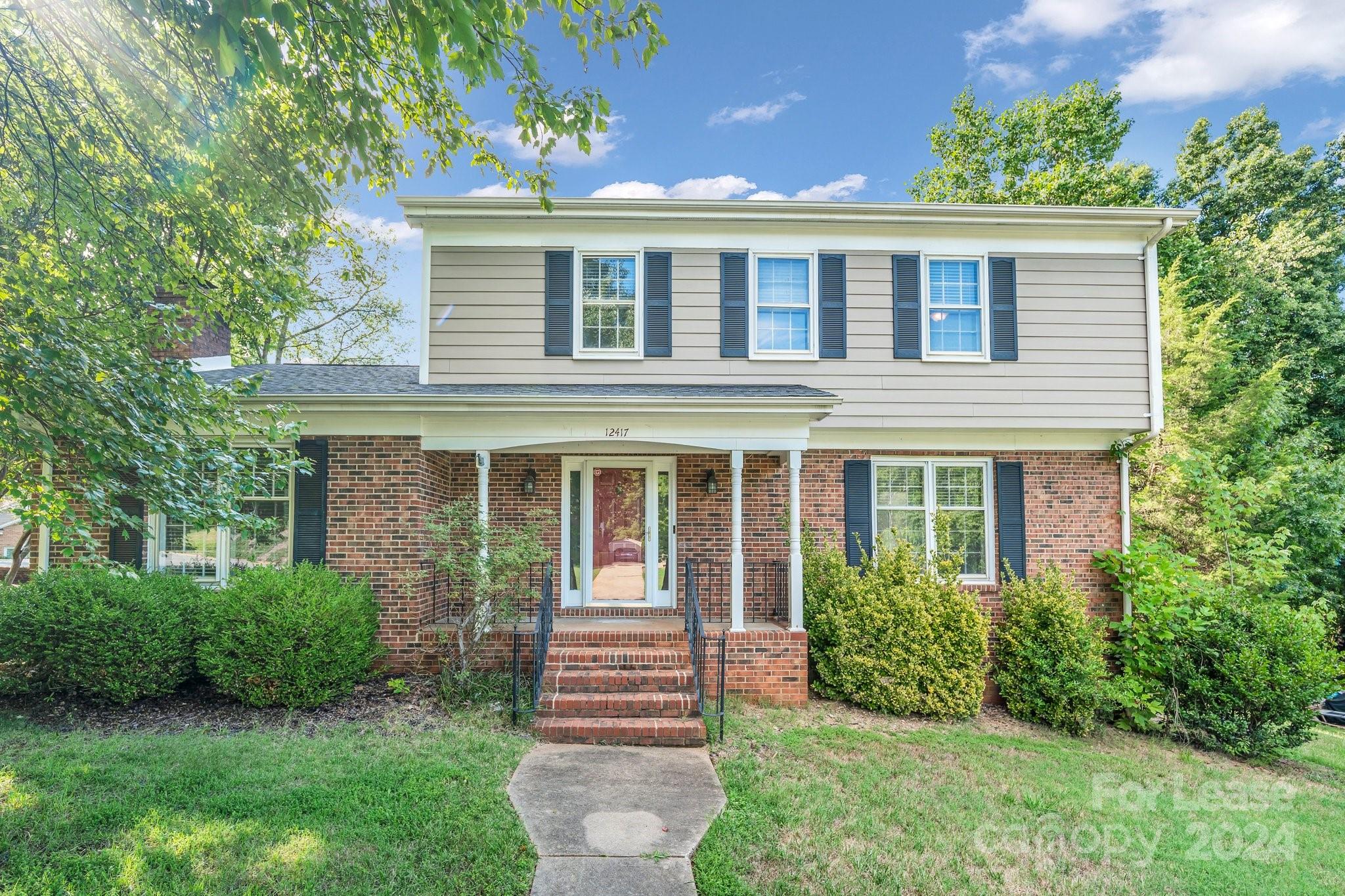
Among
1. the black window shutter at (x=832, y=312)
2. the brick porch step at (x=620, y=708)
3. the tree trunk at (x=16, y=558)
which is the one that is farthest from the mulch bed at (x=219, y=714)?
the black window shutter at (x=832, y=312)

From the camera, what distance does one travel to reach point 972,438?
8883 millimetres

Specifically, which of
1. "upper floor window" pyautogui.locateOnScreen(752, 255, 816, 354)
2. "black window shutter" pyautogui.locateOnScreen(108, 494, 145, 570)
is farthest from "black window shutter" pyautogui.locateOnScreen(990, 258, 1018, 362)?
"black window shutter" pyautogui.locateOnScreen(108, 494, 145, 570)

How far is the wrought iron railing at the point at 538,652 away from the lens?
626 centimetres

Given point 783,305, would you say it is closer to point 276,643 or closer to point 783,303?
point 783,303

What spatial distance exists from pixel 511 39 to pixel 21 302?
3.72 meters

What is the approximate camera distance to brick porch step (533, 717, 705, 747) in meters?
6.10

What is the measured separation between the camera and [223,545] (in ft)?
26.3

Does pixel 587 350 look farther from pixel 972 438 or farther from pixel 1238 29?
pixel 1238 29

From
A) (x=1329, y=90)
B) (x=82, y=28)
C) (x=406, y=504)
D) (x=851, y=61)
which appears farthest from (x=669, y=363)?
(x=1329, y=90)

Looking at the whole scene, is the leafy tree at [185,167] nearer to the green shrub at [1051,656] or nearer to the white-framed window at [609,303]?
the white-framed window at [609,303]

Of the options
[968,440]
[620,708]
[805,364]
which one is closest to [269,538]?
[620,708]

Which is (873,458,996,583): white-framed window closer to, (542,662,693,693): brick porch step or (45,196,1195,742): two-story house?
(45,196,1195,742): two-story house

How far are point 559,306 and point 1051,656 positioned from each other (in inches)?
294

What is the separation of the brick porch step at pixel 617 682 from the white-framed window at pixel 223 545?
3820 millimetres
